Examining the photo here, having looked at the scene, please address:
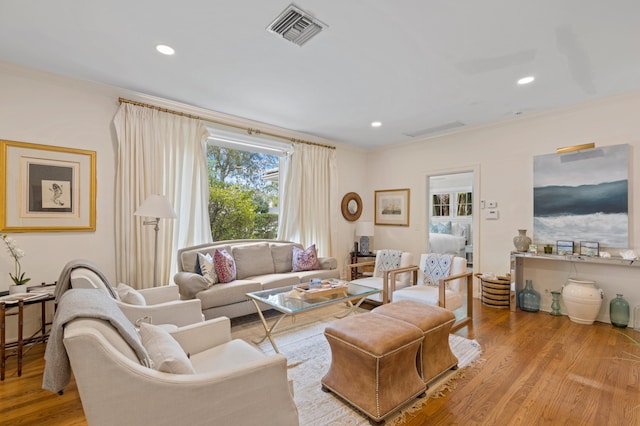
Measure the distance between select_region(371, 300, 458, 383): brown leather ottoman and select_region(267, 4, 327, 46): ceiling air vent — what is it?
2303mm

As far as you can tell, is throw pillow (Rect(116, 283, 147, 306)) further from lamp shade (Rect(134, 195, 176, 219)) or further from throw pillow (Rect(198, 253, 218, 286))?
throw pillow (Rect(198, 253, 218, 286))

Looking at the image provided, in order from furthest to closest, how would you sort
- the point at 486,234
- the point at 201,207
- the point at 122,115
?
the point at 486,234, the point at 201,207, the point at 122,115

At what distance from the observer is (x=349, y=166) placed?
19.8 ft

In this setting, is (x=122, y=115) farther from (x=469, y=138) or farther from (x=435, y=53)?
(x=469, y=138)

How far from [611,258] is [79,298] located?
4872 mm

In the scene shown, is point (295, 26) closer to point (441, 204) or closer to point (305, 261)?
point (305, 261)

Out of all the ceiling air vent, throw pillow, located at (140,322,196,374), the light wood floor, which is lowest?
the light wood floor

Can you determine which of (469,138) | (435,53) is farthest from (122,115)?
(469,138)

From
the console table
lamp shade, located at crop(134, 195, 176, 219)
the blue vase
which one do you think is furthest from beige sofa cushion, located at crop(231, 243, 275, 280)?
the blue vase

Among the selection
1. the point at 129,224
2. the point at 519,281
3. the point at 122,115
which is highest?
the point at 122,115

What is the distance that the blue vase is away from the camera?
400cm

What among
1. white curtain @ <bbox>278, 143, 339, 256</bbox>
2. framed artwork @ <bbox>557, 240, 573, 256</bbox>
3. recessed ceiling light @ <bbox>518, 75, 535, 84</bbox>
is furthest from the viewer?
white curtain @ <bbox>278, 143, 339, 256</bbox>

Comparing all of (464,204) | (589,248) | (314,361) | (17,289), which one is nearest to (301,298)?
(314,361)

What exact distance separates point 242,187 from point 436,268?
313cm
